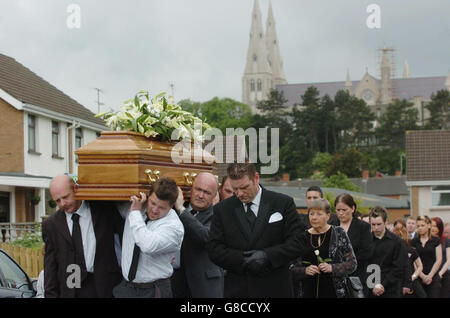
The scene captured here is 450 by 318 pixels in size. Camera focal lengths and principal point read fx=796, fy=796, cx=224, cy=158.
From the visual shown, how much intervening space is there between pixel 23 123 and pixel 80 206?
26555mm

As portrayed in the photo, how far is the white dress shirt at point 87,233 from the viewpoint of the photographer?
6465mm

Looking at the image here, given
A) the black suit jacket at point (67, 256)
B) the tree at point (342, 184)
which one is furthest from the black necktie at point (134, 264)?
the tree at point (342, 184)

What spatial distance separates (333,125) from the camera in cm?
12125

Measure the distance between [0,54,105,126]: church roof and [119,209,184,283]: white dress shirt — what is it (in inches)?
1058

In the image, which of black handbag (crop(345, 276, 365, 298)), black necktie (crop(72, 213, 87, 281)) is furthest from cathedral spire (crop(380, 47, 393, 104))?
Answer: black necktie (crop(72, 213, 87, 281))

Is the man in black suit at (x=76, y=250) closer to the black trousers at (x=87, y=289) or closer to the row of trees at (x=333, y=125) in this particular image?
the black trousers at (x=87, y=289)

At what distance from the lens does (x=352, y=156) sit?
105m

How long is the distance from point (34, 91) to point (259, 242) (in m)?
30.6

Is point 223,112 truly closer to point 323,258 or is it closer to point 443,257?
point 443,257

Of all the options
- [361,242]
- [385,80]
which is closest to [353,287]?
[361,242]

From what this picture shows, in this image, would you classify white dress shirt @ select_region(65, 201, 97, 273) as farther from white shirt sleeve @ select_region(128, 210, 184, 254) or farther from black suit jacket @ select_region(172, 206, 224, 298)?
black suit jacket @ select_region(172, 206, 224, 298)

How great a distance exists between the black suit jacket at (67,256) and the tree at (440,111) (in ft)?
389
